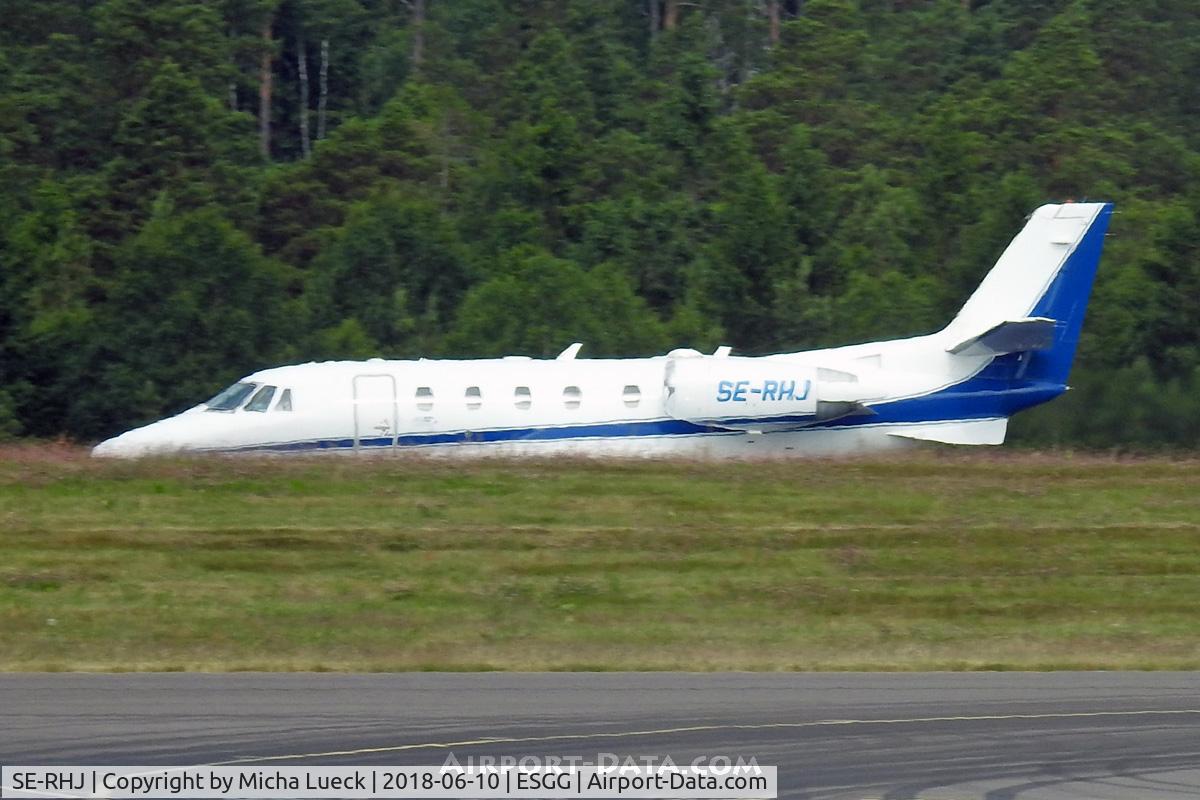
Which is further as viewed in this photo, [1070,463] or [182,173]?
[182,173]

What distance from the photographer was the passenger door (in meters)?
28.8

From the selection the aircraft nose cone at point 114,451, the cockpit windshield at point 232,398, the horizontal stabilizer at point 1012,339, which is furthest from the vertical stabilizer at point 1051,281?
the aircraft nose cone at point 114,451

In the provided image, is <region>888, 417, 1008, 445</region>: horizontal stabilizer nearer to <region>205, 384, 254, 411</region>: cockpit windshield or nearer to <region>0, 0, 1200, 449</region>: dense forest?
<region>0, 0, 1200, 449</region>: dense forest

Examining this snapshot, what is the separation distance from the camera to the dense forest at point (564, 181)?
52094mm

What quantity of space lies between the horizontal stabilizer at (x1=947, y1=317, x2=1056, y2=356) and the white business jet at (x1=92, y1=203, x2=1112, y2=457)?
2 centimetres

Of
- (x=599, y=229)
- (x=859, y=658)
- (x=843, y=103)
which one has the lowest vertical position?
(x=859, y=658)

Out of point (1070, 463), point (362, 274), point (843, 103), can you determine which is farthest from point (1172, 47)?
point (1070, 463)

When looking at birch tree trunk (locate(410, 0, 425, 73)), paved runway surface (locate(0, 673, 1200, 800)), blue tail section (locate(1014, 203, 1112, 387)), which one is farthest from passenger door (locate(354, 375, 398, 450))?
birch tree trunk (locate(410, 0, 425, 73))

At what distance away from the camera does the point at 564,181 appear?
67.6 m

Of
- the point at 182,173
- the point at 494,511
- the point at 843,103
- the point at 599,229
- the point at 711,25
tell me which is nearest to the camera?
the point at 494,511

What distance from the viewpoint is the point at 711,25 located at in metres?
86.2

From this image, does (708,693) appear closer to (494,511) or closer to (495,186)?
(494,511)

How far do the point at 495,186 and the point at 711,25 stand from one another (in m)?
23.1

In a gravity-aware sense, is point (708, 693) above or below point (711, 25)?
below
